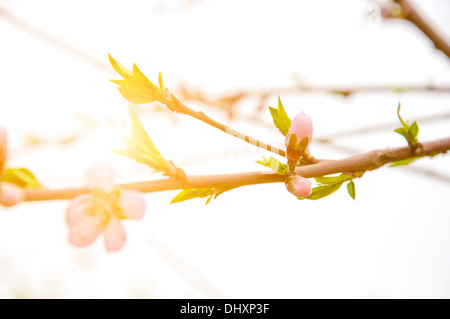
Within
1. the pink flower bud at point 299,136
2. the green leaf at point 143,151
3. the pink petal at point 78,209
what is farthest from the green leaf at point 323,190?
the pink petal at point 78,209

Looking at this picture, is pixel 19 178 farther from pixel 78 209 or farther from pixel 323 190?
pixel 323 190

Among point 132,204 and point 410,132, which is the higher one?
point 410,132

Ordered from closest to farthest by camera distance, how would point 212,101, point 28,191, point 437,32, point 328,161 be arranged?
1. point 28,191
2. point 328,161
3. point 437,32
4. point 212,101

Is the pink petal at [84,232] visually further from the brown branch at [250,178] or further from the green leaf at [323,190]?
the green leaf at [323,190]

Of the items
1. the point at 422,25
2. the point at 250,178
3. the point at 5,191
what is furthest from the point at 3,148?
the point at 422,25

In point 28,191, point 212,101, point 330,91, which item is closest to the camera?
point 28,191

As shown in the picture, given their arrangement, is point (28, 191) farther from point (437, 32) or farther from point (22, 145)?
point (22, 145)

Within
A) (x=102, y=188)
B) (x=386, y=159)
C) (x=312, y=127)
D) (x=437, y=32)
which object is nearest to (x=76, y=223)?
(x=102, y=188)
